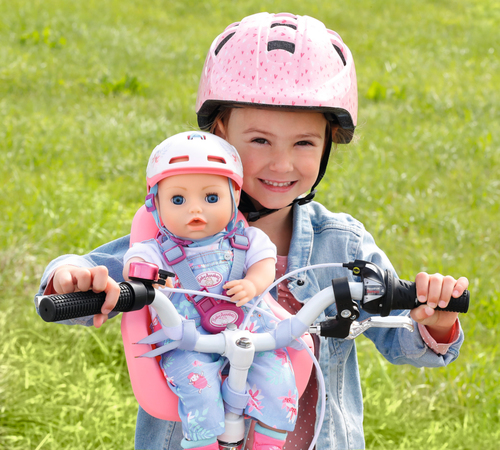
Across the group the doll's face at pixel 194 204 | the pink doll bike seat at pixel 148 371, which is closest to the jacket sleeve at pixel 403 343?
the pink doll bike seat at pixel 148 371

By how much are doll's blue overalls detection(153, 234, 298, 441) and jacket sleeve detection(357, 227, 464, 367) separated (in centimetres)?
61

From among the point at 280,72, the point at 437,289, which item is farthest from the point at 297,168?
the point at 437,289

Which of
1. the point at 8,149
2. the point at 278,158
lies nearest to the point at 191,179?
the point at 278,158

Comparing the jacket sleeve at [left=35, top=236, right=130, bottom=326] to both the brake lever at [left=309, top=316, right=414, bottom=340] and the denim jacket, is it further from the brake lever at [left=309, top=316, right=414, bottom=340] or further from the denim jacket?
the brake lever at [left=309, top=316, right=414, bottom=340]

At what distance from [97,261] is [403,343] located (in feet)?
4.20

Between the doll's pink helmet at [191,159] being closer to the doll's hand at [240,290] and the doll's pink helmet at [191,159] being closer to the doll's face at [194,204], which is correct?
the doll's face at [194,204]

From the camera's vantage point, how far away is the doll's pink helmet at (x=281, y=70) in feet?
8.71

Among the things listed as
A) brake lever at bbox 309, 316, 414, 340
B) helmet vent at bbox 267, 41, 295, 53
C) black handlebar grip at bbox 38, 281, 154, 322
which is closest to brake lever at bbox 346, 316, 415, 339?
brake lever at bbox 309, 316, 414, 340

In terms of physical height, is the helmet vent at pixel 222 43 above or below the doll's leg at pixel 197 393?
above

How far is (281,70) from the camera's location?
2723 mm

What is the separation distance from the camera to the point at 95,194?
6141 mm

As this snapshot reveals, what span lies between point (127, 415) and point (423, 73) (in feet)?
25.9

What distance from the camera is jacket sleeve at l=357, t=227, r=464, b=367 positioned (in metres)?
2.47

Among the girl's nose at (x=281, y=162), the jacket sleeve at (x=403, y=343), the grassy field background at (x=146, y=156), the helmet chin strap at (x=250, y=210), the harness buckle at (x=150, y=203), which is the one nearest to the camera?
the harness buckle at (x=150, y=203)
